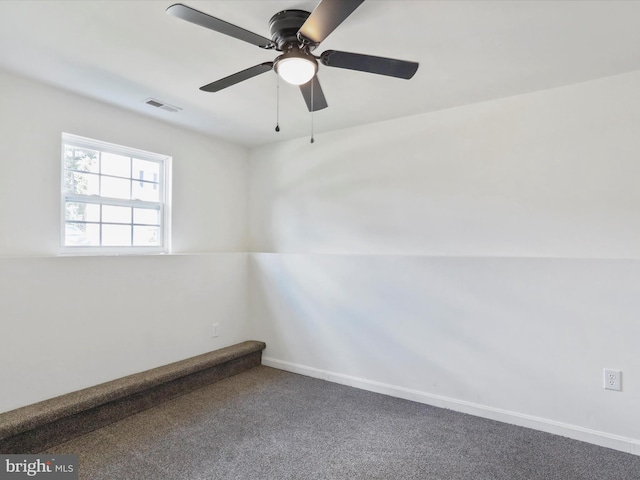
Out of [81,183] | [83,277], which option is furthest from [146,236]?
[83,277]

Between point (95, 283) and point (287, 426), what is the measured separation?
1794 mm

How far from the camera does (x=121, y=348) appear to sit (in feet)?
9.50

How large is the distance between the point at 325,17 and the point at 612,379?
2.75m

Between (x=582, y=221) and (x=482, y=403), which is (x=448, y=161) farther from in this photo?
(x=482, y=403)

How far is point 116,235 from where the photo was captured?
10.4ft

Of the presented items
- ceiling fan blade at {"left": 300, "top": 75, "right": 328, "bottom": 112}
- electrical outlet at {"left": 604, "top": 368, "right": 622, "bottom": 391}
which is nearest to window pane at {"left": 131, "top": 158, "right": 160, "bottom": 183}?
ceiling fan blade at {"left": 300, "top": 75, "right": 328, "bottom": 112}

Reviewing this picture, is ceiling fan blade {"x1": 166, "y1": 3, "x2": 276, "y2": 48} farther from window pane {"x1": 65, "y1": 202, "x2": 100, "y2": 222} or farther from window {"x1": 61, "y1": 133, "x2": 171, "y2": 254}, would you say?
window pane {"x1": 65, "y1": 202, "x2": 100, "y2": 222}

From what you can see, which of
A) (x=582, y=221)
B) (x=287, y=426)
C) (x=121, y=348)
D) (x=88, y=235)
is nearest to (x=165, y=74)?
(x=88, y=235)

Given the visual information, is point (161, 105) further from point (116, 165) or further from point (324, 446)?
point (324, 446)

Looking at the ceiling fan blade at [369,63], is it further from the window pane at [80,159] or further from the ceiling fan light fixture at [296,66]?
the window pane at [80,159]

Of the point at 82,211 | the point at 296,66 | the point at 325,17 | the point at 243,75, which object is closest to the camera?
the point at 325,17

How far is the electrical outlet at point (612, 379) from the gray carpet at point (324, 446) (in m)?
0.39

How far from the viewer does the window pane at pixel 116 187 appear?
309 cm

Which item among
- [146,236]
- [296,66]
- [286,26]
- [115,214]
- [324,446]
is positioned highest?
[286,26]
